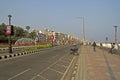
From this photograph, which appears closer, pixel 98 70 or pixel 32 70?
pixel 98 70

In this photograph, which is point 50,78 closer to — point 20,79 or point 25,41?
point 20,79

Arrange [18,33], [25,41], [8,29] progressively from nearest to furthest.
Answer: [8,29] → [25,41] → [18,33]

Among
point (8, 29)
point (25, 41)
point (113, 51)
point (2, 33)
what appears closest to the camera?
point (8, 29)

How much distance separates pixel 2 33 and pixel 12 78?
11189cm

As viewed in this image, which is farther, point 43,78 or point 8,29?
point 8,29

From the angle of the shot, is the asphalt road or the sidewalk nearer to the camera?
the sidewalk

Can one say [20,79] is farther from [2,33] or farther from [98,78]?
[2,33]

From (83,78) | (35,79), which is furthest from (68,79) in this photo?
(35,79)

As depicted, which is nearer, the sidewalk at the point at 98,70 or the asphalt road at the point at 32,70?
the sidewalk at the point at 98,70

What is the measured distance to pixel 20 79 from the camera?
507 inches

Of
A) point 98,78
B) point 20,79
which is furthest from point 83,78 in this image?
point 20,79

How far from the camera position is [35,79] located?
13086 mm

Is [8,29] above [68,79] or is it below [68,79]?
above

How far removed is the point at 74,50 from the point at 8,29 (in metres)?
11.4
